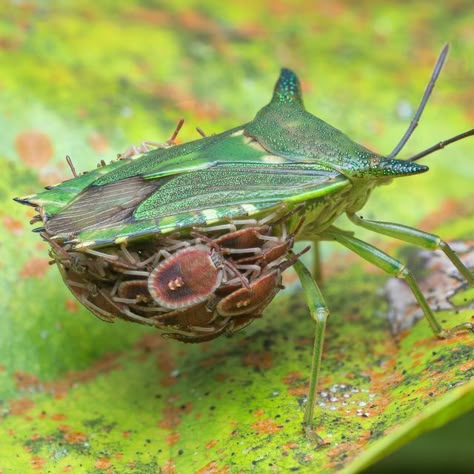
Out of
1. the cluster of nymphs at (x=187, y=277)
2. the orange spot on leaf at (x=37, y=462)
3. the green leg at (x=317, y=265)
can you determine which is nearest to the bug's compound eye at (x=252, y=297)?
the cluster of nymphs at (x=187, y=277)

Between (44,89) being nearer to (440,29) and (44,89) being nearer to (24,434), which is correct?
(24,434)

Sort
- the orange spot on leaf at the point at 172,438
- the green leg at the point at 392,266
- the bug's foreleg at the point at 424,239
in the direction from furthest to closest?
the bug's foreleg at the point at 424,239, the green leg at the point at 392,266, the orange spot on leaf at the point at 172,438

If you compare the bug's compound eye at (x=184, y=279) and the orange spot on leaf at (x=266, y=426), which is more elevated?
the bug's compound eye at (x=184, y=279)

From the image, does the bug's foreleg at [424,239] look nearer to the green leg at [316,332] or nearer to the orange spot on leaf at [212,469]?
the green leg at [316,332]

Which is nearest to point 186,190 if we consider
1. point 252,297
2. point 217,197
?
point 217,197

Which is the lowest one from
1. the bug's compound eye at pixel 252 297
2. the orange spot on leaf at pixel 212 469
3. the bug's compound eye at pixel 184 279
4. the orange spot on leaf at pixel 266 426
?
the orange spot on leaf at pixel 212 469

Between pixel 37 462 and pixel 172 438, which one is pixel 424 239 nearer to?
pixel 172 438
